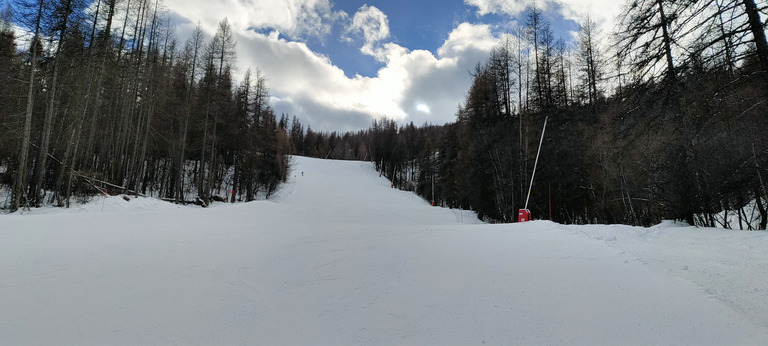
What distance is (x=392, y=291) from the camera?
305cm

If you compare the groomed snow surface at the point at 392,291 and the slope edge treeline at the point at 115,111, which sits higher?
the slope edge treeline at the point at 115,111

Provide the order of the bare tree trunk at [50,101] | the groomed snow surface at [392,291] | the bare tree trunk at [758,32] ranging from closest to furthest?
the groomed snow surface at [392,291] → the bare tree trunk at [758,32] → the bare tree trunk at [50,101]

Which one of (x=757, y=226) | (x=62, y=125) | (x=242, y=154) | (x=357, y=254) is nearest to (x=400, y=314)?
(x=357, y=254)

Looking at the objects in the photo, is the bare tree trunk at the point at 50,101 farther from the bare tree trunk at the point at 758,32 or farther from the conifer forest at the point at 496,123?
the bare tree trunk at the point at 758,32

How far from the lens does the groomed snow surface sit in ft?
7.23

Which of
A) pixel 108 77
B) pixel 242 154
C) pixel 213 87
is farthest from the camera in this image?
pixel 242 154

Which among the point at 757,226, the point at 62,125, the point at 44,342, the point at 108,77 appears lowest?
the point at 44,342

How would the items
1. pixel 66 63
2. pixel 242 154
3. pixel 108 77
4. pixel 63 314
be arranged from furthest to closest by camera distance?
pixel 242 154
pixel 108 77
pixel 66 63
pixel 63 314

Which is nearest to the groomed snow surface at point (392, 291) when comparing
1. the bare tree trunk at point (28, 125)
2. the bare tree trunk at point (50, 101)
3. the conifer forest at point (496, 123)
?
the conifer forest at point (496, 123)

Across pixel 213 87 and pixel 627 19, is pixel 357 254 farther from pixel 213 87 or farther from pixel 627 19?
pixel 213 87

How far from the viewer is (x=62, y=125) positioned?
13.7m

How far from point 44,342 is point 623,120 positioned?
8640mm

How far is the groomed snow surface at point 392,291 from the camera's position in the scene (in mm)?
2205

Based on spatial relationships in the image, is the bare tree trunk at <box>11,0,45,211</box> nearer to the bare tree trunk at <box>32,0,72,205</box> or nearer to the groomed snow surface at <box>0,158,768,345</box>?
the bare tree trunk at <box>32,0,72,205</box>
